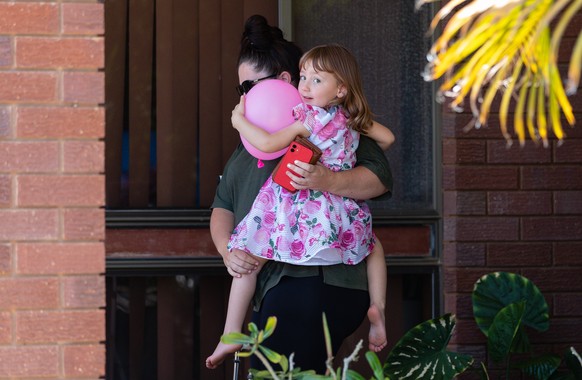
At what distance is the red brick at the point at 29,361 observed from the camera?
2.86 metres

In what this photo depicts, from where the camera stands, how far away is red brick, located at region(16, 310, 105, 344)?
2857 mm

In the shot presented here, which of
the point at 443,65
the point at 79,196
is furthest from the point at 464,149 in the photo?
the point at 443,65

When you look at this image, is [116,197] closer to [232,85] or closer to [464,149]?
[232,85]

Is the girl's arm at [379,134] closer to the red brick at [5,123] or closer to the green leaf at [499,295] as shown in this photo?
the red brick at [5,123]

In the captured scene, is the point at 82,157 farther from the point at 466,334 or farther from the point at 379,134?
the point at 466,334

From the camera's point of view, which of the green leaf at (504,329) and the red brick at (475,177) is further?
the red brick at (475,177)

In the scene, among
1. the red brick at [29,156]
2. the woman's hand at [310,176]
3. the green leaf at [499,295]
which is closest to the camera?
the red brick at [29,156]

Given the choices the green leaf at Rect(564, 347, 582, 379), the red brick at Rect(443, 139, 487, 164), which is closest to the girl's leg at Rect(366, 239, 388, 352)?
the green leaf at Rect(564, 347, 582, 379)

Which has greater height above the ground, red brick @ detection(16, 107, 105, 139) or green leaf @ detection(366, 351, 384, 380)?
red brick @ detection(16, 107, 105, 139)

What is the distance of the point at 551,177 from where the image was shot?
478cm

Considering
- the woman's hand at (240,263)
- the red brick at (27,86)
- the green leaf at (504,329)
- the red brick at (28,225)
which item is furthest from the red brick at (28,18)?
the green leaf at (504,329)

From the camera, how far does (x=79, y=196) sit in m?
2.87

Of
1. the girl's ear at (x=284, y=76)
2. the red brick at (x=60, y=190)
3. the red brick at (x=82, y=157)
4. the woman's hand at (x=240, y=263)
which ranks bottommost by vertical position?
the woman's hand at (x=240, y=263)

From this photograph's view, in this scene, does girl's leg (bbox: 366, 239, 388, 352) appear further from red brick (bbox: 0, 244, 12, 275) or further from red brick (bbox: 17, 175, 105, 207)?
red brick (bbox: 0, 244, 12, 275)
